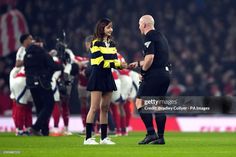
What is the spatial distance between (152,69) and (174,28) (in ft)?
61.5

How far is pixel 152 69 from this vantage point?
1934cm

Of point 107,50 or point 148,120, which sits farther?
point 148,120

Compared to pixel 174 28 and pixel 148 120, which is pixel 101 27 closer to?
pixel 148 120

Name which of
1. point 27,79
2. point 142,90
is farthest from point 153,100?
point 27,79

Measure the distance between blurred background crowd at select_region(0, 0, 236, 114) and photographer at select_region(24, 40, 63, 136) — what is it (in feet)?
31.7

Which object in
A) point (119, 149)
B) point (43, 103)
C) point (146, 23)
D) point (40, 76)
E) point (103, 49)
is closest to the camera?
point (119, 149)

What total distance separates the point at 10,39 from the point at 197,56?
285 inches

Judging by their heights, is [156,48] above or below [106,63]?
above

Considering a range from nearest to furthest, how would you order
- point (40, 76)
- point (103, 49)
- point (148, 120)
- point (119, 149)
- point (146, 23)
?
1. point (119, 149)
2. point (103, 49)
3. point (146, 23)
4. point (148, 120)
5. point (40, 76)

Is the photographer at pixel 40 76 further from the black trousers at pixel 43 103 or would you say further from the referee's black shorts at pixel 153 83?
the referee's black shorts at pixel 153 83

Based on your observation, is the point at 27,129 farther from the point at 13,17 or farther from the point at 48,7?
the point at 48,7

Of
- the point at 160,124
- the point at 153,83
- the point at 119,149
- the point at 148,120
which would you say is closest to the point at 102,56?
the point at 153,83

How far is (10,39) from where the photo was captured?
34562mm

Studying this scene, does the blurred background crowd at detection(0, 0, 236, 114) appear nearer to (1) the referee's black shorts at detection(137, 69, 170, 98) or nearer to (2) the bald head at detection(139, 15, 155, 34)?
(1) the referee's black shorts at detection(137, 69, 170, 98)
